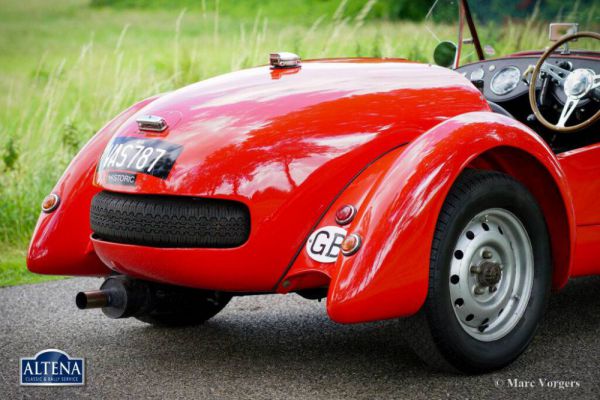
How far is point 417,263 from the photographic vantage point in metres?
3.33

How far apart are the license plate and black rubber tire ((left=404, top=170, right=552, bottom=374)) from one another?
3.39 ft

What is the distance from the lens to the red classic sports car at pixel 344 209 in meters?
3.37

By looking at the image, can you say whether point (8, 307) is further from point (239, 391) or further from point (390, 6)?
point (390, 6)

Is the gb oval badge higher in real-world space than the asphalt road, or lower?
higher

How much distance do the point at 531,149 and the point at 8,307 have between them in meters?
2.88

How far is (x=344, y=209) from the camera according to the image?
3.43 metres

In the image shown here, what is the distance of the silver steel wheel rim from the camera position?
11.7 feet

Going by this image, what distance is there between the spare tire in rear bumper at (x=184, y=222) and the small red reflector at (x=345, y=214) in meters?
0.33

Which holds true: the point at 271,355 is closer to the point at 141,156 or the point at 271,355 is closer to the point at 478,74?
the point at 141,156

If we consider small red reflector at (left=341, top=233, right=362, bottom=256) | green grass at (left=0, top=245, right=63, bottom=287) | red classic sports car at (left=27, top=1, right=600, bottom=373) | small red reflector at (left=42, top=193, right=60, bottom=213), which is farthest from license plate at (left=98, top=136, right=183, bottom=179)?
green grass at (left=0, top=245, right=63, bottom=287)

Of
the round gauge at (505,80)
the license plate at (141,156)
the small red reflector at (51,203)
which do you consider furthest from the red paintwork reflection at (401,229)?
the small red reflector at (51,203)

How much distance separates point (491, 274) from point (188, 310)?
59.2 inches

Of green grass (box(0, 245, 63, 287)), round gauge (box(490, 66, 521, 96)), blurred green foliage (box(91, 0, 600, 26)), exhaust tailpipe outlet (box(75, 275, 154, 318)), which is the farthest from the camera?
green grass (box(0, 245, 63, 287))

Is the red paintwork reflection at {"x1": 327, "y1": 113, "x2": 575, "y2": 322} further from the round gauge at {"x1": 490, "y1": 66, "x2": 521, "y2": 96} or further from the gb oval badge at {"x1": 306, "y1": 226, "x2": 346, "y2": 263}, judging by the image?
the round gauge at {"x1": 490, "y1": 66, "x2": 521, "y2": 96}
